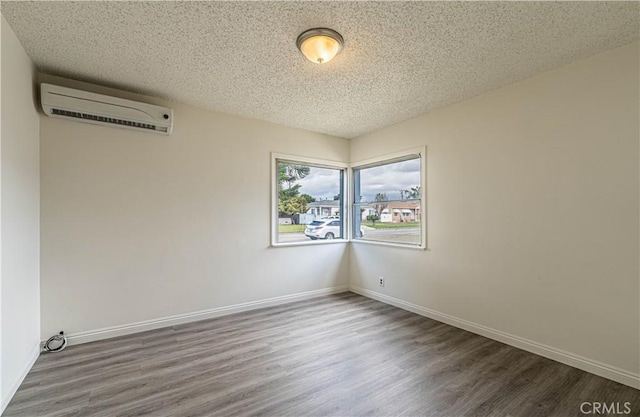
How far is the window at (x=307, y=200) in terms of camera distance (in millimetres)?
4062

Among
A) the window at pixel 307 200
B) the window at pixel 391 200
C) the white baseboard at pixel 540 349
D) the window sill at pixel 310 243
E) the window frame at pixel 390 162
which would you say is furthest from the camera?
the window at pixel 307 200

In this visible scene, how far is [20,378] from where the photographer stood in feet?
6.84

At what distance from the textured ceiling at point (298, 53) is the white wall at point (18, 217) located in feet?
1.02

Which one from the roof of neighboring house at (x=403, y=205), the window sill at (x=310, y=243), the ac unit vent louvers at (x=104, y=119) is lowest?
the window sill at (x=310, y=243)

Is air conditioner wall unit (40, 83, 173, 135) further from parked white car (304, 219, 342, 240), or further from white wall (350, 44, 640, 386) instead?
white wall (350, 44, 640, 386)

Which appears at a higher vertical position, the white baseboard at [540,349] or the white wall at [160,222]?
the white wall at [160,222]

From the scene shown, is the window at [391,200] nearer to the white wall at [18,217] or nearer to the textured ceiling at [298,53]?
the textured ceiling at [298,53]

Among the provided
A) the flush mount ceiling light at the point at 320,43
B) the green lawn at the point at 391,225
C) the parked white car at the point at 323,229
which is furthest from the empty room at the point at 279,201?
the parked white car at the point at 323,229

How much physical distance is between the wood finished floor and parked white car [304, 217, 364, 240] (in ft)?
5.15

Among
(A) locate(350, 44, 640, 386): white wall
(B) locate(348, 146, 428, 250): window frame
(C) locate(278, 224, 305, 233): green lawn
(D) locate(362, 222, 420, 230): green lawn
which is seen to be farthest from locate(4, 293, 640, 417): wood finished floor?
(C) locate(278, 224, 305, 233): green lawn

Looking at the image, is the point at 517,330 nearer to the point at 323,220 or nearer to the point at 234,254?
the point at 323,220

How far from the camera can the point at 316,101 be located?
3.21 metres

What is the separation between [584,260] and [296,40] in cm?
281

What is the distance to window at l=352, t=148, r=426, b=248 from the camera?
3719mm
